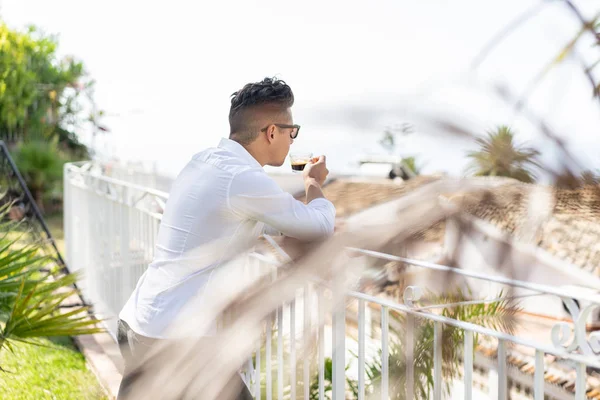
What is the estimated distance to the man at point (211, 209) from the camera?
197 centimetres

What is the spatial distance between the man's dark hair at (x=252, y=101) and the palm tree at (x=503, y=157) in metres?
1.29

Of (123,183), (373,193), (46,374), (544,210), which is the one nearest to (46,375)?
(46,374)

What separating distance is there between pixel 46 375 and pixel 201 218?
2775 mm

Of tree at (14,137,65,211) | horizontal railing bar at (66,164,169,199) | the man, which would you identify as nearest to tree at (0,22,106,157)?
tree at (14,137,65,211)

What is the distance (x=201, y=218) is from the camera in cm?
207

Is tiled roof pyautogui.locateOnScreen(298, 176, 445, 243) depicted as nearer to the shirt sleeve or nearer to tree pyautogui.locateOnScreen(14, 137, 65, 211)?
the shirt sleeve

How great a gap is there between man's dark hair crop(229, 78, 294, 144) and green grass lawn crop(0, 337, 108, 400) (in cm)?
210

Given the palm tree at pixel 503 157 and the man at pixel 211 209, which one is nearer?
the palm tree at pixel 503 157

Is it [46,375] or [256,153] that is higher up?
[256,153]

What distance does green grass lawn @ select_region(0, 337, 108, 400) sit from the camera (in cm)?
388

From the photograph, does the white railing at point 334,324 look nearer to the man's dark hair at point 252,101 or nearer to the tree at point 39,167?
the man's dark hair at point 252,101

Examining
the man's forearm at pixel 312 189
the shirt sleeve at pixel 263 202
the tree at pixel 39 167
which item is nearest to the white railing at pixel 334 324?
the shirt sleeve at pixel 263 202

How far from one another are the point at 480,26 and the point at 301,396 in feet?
8.19

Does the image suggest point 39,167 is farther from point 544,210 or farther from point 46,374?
point 544,210
